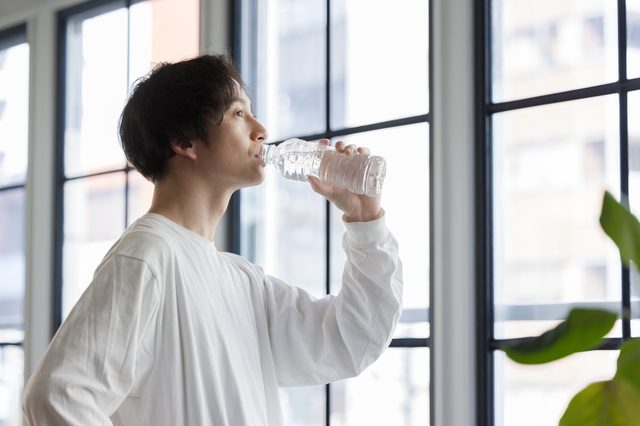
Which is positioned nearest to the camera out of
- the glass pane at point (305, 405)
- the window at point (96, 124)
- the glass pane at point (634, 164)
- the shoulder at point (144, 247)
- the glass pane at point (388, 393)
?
the shoulder at point (144, 247)

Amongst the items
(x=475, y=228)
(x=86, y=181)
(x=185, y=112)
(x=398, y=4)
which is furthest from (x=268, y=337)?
(x=86, y=181)

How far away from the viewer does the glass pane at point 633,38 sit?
1537 mm

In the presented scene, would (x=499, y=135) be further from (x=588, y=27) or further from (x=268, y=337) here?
(x=268, y=337)

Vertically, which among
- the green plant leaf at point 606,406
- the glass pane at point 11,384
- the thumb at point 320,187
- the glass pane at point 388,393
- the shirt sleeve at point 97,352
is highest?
A: the thumb at point 320,187

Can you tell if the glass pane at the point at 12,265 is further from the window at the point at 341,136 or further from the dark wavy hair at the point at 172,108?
the dark wavy hair at the point at 172,108

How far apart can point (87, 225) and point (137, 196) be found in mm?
328

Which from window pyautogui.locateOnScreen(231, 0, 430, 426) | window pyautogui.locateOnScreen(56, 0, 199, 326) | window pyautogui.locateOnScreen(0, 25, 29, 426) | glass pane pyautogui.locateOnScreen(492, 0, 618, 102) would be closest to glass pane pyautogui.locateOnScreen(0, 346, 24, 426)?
window pyautogui.locateOnScreen(0, 25, 29, 426)

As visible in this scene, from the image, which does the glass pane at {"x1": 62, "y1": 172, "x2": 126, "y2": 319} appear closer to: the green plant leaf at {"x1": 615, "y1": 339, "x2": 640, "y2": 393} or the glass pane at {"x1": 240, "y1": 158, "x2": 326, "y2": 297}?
the glass pane at {"x1": 240, "y1": 158, "x2": 326, "y2": 297}

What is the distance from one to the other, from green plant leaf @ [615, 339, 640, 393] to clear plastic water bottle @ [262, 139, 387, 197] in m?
0.97

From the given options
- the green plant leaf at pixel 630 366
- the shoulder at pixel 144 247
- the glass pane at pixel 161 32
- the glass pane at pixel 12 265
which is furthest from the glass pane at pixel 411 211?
the glass pane at pixel 12 265

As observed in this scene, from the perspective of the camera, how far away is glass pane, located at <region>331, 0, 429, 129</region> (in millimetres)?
1931

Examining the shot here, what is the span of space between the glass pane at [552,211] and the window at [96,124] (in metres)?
1.51

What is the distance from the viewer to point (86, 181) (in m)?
2.82

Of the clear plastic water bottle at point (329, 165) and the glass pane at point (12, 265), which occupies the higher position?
the clear plastic water bottle at point (329, 165)
